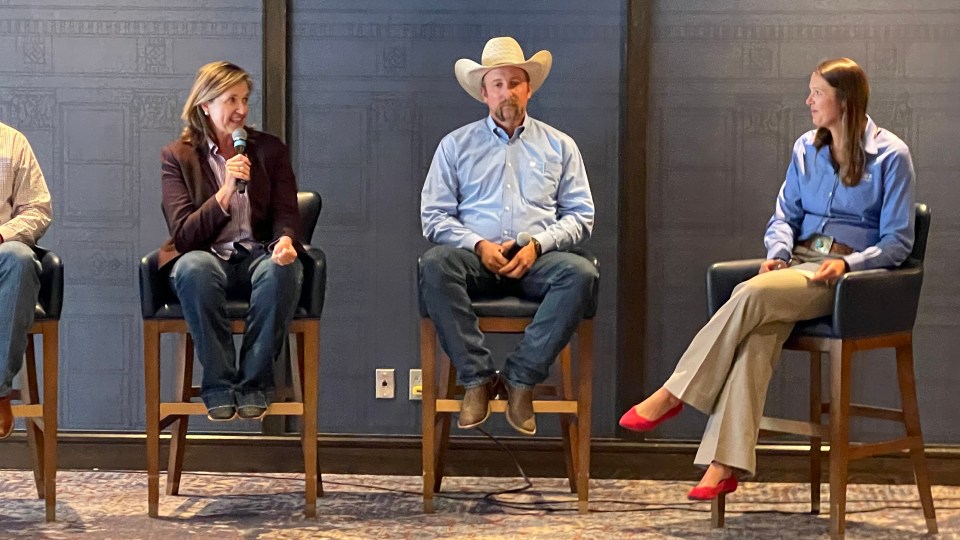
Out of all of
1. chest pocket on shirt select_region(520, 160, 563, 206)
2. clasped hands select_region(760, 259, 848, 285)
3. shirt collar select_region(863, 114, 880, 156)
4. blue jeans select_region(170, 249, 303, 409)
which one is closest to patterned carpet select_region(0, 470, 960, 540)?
blue jeans select_region(170, 249, 303, 409)

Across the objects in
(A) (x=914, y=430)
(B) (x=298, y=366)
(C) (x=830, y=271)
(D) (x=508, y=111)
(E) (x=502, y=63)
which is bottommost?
(A) (x=914, y=430)

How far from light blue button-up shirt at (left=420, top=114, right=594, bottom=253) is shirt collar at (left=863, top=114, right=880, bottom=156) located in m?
0.83

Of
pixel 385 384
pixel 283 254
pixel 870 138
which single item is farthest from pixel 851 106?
pixel 385 384

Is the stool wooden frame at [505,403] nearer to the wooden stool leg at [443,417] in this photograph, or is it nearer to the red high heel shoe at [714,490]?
the wooden stool leg at [443,417]

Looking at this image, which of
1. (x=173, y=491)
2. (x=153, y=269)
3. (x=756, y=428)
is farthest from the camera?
(x=173, y=491)

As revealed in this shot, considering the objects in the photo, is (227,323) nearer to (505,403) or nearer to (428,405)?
(428,405)

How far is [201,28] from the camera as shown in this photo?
151 inches

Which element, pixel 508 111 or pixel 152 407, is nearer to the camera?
pixel 152 407

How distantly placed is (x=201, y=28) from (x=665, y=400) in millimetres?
2002

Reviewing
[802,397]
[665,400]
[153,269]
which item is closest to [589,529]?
[665,400]

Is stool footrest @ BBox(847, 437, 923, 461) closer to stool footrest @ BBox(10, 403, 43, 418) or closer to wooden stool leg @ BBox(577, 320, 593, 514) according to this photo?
wooden stool leg @ BBox(577, 320, 593, 514)

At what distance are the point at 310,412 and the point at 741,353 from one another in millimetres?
1216

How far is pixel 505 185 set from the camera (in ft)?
11.6

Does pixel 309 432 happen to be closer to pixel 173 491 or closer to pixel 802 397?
pixel 173 491
